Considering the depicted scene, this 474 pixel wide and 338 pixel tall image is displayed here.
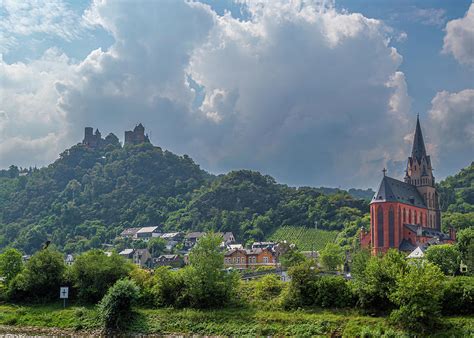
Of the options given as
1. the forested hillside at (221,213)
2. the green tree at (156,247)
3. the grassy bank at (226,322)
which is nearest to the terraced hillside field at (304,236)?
the forested hillside at (221,213)

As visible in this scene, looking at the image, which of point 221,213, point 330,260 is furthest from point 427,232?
point 221,213

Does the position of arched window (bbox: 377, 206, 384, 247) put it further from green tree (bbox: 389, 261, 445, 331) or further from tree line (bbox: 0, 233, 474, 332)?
green tree (bbox: 389, 261, 445, 331)

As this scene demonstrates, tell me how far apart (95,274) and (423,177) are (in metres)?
83.0

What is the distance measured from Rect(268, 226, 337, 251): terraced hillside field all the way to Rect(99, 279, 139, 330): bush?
80713mm

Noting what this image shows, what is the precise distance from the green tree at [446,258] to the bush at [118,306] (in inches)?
1232

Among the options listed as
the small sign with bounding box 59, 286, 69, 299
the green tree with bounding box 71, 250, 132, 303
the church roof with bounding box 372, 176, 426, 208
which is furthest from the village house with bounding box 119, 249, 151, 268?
the small sign with bounding box 59, 286, 69, 299

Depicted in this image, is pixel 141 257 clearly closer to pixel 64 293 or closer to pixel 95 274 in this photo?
pixel 64 293

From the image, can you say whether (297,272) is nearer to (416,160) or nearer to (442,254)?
(442,254)

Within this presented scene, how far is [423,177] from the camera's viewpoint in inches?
4744

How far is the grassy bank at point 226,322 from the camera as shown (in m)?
41.8

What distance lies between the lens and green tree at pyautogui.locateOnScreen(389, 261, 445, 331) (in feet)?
132

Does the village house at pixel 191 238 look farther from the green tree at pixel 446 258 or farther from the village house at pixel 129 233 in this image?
the green tree at pixel 446 258

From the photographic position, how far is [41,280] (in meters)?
57.7

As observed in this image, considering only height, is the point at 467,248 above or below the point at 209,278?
above
